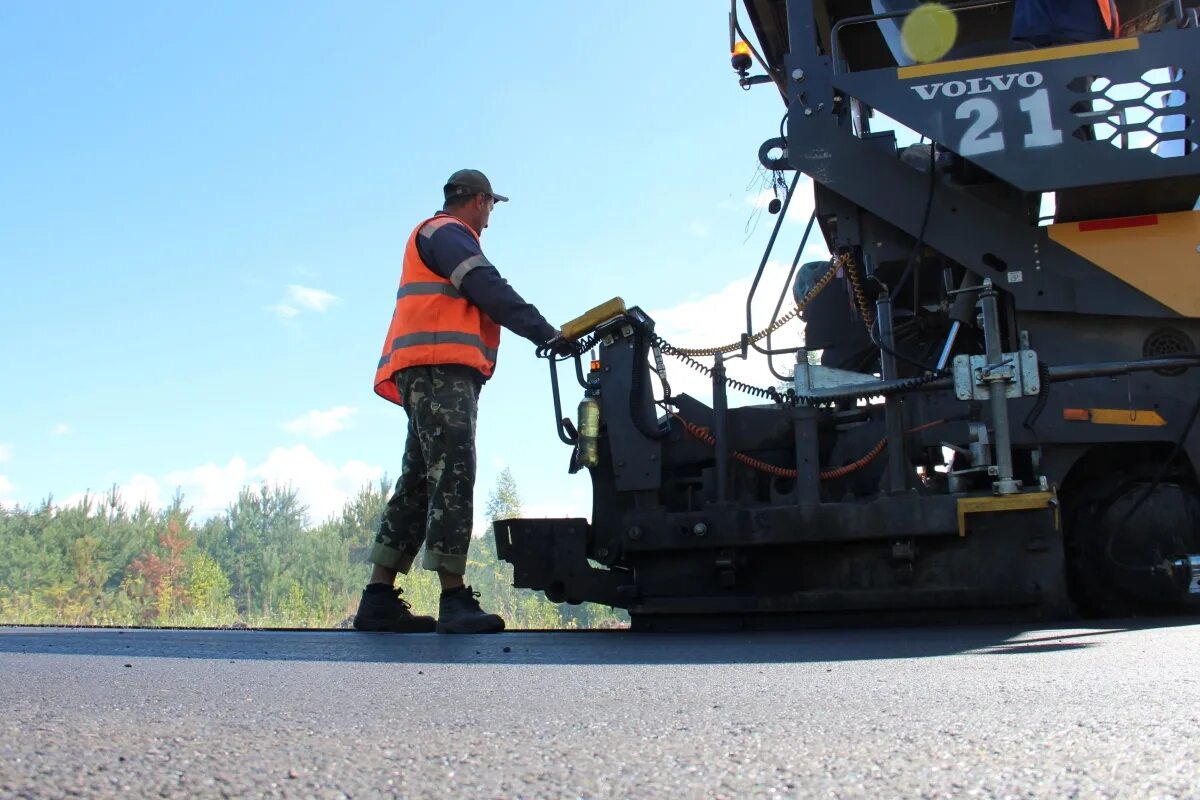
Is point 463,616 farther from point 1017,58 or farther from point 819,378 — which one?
point 1017,58

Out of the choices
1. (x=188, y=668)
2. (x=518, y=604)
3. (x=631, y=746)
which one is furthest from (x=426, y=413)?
(x=518, y=604)

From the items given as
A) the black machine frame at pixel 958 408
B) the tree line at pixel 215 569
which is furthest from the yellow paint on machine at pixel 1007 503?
the tree line at pixel 215 569

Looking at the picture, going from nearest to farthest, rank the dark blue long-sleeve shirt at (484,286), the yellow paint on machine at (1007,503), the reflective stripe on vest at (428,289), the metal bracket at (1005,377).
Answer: the yellow paint on machine at (1007,503)
the metal bracket at (1005,377)
the dark blue long-sleeve shirt at (484,286)
the reflective stripe on vest at (428,289)

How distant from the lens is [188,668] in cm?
253

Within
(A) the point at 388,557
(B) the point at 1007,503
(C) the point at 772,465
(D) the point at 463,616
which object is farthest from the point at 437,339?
(B) the point at 1007,503

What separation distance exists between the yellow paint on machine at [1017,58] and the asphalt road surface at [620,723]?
7.54 feet

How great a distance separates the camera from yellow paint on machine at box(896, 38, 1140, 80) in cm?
409

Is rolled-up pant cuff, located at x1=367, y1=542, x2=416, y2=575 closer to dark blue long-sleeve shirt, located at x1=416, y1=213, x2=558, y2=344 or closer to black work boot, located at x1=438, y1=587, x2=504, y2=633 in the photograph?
black work boot, located at x1=438, y1=587, x2=504, y2=633

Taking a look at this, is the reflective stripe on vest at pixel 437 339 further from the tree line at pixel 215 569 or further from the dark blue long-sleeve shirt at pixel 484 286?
the tree line at pixel 215 569

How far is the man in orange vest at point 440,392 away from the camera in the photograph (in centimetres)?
421

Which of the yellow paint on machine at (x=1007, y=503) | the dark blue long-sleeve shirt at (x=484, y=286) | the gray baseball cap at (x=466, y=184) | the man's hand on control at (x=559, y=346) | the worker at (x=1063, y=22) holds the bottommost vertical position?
the yellow paint on machine at (x=1007, y=503)

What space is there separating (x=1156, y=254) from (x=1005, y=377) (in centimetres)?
85

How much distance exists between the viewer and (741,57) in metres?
5.23

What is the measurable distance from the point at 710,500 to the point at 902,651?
165 centimetres
